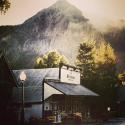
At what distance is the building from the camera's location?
17.3ft

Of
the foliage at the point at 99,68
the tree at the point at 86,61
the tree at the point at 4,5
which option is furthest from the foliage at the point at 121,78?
the tree at the point at 4,5

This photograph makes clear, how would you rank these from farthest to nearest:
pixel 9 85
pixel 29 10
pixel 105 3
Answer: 1. pixel 105 3
2. pixel 29 10
3. pixel 9 85

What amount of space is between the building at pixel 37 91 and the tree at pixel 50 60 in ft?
0.24

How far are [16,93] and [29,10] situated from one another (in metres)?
1.16

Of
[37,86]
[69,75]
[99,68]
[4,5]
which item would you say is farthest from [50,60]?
[4,5]

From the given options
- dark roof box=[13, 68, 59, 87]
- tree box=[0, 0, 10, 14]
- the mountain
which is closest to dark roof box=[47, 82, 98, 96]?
dark roof box=[13, 68, 59, 87]

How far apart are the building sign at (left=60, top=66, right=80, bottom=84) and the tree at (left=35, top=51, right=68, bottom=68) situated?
114 millimetres

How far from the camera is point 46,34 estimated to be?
5727mm

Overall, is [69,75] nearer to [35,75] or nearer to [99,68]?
[35,75]

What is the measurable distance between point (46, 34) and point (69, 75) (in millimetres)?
648

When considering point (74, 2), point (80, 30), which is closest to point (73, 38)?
point (80, 30)

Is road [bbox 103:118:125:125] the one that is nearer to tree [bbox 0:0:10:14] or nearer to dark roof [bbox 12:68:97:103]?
dark roof [bbox 12:68:97:103]

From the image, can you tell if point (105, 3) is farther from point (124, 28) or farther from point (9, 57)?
point (9, 57)

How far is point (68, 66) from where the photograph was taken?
5633mm
